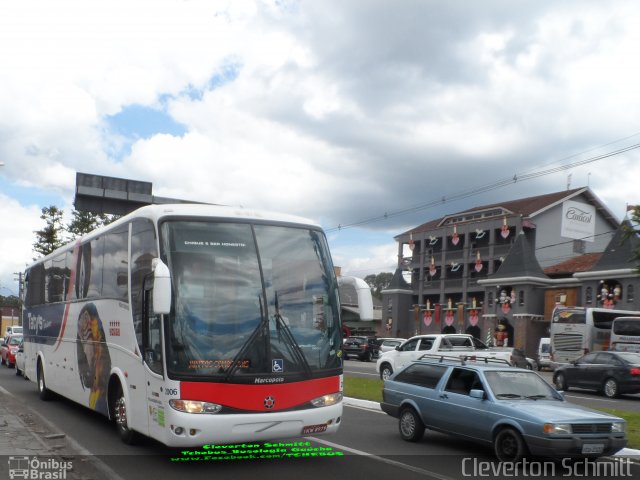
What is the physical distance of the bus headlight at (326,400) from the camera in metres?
9.31

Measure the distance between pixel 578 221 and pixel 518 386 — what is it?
202 ft

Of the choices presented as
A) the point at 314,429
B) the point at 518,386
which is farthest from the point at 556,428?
the point at 314,429

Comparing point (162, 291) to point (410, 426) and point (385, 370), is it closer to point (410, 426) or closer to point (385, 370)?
point (410, 426)

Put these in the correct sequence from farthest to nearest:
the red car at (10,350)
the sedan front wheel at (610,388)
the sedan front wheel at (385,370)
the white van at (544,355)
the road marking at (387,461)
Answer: the white van at (544,355) < the red car at (10,350) < the sedan front wheel at (385,370) < the sedan front wheel at (610,388) < the road marking at (387,461)

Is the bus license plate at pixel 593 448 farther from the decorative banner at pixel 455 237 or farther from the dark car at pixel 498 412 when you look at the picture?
the decorative banner at pixel 455 237

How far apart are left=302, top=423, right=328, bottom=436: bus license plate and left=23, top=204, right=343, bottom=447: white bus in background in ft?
0.04

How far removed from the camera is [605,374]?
24.5 m

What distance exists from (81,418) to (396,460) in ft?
22.5

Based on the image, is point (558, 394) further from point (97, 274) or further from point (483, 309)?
point (483, 309)

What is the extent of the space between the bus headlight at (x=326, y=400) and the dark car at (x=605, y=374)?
17547mm

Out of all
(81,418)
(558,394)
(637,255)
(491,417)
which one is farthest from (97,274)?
(637,255)

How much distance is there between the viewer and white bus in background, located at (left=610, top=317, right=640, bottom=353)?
35438 millimetres

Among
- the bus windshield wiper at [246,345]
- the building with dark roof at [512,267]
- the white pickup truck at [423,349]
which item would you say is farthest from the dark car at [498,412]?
the building with dark roof at [512,267]

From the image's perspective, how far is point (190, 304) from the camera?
884cm
